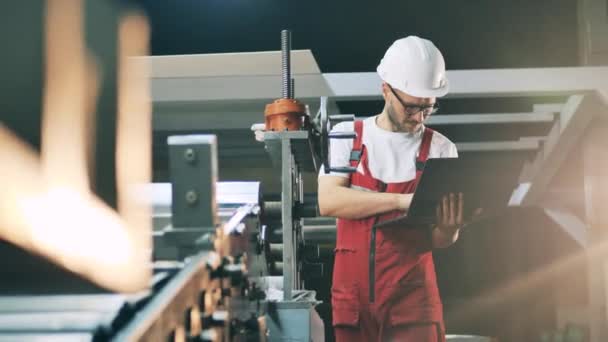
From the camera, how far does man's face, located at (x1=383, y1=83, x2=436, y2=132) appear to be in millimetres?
2809

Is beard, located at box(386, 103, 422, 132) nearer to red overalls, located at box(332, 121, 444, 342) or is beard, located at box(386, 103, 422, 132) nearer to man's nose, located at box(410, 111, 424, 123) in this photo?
man's nose, located at box(410, 111, 424, 123)

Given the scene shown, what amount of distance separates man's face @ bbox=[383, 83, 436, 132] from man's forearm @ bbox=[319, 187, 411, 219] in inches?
13.3

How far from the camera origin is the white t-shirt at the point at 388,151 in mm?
2738

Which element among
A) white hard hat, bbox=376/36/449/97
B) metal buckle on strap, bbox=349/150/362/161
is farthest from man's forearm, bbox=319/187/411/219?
white hard hat, bbox=376/36/449/97

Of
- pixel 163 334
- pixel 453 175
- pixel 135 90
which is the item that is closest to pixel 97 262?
pixel 163 334

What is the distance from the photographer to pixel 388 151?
276 cm

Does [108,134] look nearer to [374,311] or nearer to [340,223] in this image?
[340,223]

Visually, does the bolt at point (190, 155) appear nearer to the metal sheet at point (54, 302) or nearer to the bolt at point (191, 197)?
the bolt at point (191, 197)

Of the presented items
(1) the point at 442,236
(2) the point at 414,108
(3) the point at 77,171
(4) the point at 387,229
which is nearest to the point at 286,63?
(2) the point at 414,108

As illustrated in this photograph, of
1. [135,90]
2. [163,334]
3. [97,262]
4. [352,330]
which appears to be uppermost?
[135,90]

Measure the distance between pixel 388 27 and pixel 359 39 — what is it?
24cm

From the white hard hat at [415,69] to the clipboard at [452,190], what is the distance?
518 millimetres

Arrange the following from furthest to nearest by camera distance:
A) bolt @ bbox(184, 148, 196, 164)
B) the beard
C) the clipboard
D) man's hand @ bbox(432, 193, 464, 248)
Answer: the beard < man's hand @ bbox(432, 193, 464, 248) < the clipboard < bolt @ bbox(184, 148, 196, 164)

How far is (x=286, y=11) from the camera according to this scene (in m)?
5.46
